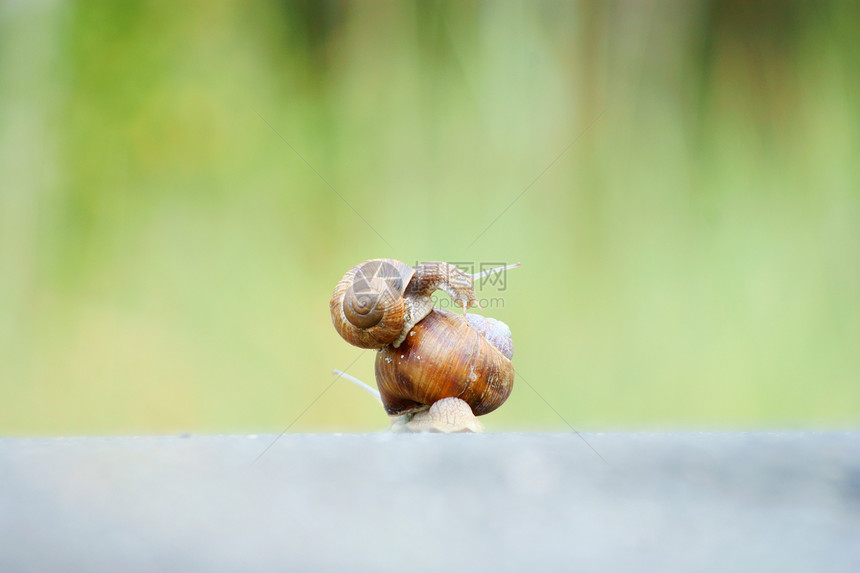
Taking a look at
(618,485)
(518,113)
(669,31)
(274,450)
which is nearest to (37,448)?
(274,450)

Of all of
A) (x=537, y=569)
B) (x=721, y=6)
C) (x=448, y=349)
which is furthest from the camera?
(x=721, y=6)

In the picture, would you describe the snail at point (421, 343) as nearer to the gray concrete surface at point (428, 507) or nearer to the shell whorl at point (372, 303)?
the shell whorl at point (372, 303)

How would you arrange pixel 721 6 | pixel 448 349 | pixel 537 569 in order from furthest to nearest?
pixel 721 6 → pixel 448 349 → pixel 537 569

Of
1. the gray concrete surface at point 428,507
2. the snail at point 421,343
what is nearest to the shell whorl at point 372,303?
the snail at point 421,343

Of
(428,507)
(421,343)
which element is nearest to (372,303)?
(421,343)

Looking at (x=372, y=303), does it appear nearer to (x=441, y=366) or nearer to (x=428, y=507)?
(x=441, y=366)

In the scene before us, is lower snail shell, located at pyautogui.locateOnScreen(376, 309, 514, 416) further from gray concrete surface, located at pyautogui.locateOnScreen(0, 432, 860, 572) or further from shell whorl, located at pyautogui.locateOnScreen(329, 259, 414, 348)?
gray concrete surface, located at pyautogui.locateOnScreen(0, 432, 860, 572)

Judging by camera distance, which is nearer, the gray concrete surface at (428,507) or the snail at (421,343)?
the gray concrete surface at (428,507)

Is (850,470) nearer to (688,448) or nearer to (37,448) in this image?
(688,448)
